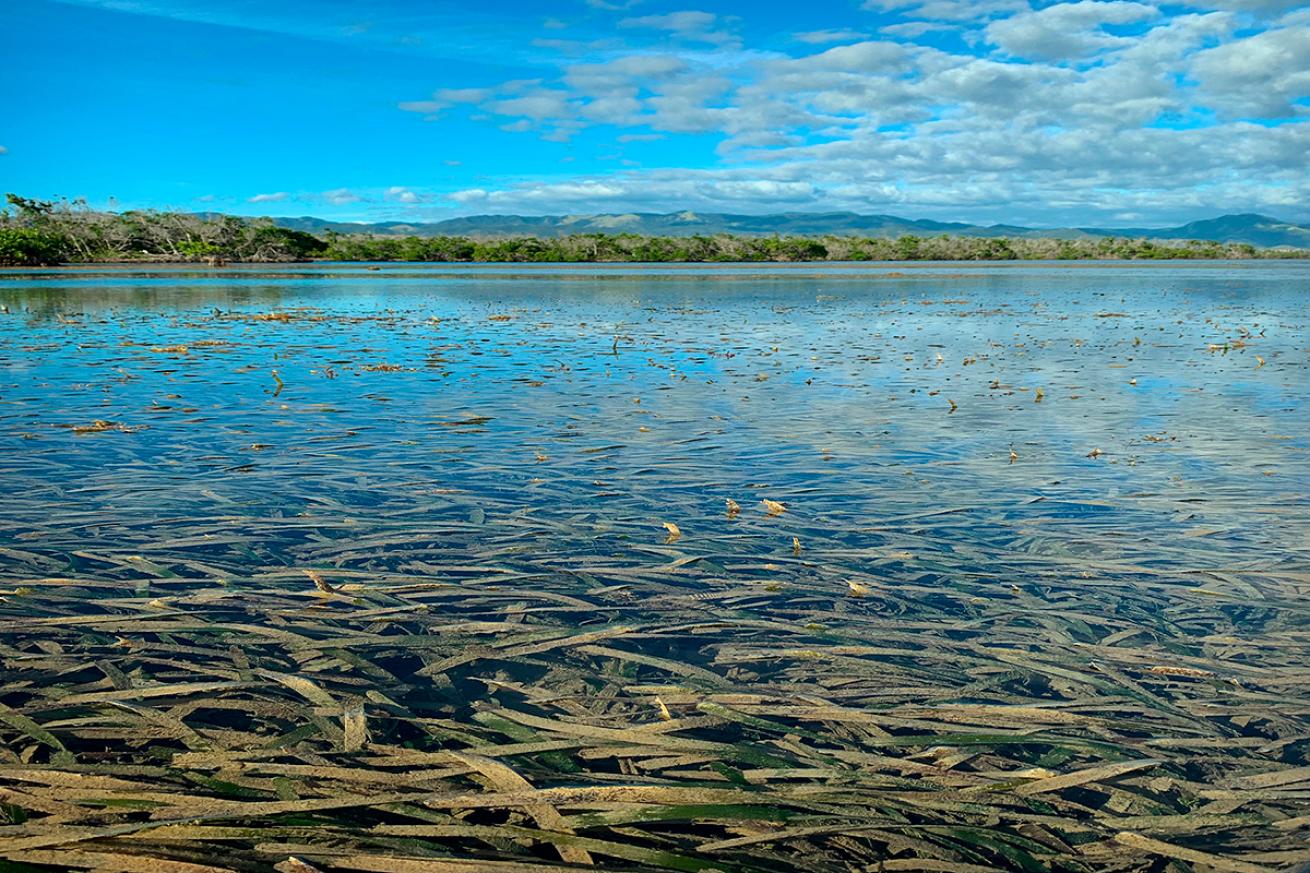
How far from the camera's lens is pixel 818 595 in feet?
18.2

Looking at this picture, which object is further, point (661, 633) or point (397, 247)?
point (397, 247)

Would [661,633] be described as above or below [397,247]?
below

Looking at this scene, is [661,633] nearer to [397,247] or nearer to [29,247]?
[29,247]

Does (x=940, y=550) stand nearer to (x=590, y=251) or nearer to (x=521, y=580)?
(x=521, y=580)

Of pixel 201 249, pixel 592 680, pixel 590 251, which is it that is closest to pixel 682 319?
pixel 592 680

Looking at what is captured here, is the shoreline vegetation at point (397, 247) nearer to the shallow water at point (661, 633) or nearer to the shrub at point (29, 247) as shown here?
the shrub at point (29, 247)

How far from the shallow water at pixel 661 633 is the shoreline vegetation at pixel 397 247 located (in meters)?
99.7

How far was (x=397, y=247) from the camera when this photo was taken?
136 metres

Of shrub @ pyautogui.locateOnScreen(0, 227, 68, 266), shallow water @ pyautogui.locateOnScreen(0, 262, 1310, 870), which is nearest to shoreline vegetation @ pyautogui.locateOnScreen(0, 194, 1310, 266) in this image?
shrub @ pyautogui.locateOnScreen(0, 227, 68, 266)

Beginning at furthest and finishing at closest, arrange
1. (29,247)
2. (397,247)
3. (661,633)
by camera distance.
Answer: (397,247)
(29,247)
(661,633)

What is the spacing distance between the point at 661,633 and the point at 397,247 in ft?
457

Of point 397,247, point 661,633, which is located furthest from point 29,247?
point 661,633

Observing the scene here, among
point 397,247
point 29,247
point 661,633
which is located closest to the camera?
point 661,633

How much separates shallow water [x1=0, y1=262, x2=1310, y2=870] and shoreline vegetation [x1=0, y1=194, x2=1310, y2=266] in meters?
99.7
